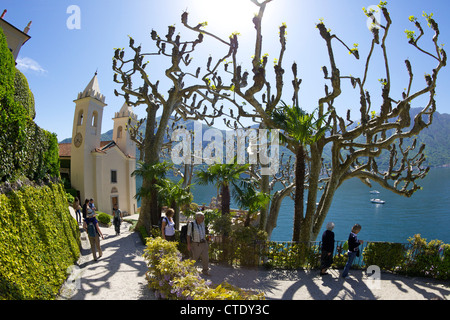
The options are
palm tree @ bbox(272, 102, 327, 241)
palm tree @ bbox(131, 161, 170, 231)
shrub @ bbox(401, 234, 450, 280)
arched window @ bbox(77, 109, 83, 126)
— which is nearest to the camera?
shrub @ bbox(401, 234, 450, 280)

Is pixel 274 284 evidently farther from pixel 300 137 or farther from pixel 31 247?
pixel 31 247

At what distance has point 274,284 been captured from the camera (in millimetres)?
8180

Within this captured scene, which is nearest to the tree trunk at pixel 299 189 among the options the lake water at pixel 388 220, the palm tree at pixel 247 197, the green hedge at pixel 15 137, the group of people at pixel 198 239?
the palm tree at pixel 247 197

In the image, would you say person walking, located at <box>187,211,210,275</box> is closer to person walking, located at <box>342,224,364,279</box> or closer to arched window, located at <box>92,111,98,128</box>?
person walking, located at <box>342,224,364,279</box>

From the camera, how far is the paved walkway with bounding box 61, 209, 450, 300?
702cm

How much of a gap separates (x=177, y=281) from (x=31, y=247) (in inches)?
132

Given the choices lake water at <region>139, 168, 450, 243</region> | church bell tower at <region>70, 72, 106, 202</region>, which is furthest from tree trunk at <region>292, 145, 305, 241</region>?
lake water at <region>139, 168, 450, 243</region>

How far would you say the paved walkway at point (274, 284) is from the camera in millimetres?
7023

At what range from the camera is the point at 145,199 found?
55.1 ft

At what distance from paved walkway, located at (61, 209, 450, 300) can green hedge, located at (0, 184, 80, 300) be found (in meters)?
0.71

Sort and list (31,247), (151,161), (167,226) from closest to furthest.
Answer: (31,247) → (167,226) → (151,161)

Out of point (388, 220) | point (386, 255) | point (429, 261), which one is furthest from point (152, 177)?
point (388, 220)
